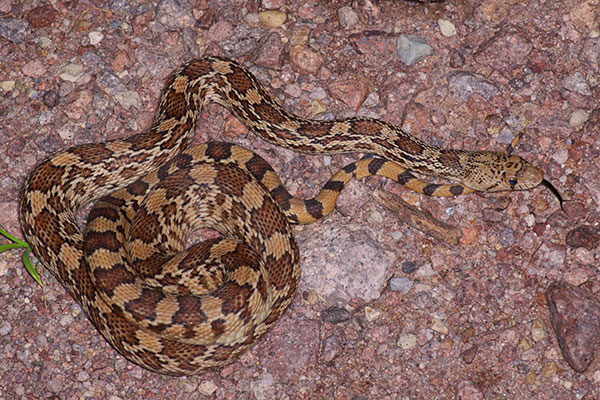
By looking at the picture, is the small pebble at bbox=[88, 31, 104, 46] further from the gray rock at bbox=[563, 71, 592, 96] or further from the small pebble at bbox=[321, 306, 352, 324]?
the gray rock at bbox=[563, 71, 592, 96]

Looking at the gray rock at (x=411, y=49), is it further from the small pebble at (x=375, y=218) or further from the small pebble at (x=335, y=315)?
the small pebble at (x=335, y=315)

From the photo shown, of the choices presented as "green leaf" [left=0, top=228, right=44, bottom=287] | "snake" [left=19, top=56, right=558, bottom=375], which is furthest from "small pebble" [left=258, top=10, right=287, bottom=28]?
"green leaf" [left=0, top=228, right=44, bottom=287]

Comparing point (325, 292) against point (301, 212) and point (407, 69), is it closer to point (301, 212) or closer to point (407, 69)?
point (301, 212)

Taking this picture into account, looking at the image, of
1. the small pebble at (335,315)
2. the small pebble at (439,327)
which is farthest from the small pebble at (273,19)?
the small pebble at (439,327)

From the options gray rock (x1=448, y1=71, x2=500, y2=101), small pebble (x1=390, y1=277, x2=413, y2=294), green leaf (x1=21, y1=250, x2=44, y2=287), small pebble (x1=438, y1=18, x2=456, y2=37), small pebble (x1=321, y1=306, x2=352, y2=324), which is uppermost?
small pebble (x1=438, y1=18, x2=456, y2=37)

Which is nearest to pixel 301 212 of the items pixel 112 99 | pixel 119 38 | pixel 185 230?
pixel 185 230

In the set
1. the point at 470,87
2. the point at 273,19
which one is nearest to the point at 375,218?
the point at 470,87

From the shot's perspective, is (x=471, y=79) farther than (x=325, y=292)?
Yes
